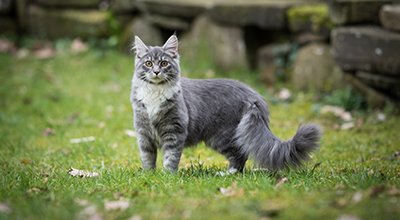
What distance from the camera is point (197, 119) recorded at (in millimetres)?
5816

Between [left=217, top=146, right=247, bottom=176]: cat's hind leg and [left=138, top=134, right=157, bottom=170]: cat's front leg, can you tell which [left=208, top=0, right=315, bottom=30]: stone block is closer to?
[left=217, top=146, right=247, bottom=176]: cat's hind leg

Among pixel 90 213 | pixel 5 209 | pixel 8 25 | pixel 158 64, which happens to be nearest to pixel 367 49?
pixel 158 64

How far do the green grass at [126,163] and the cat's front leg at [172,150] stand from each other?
0.52 ft

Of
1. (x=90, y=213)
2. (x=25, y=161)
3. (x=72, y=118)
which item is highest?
(x=90, y=213)

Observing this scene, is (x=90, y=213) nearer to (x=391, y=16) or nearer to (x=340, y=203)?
(x=340, y=203)

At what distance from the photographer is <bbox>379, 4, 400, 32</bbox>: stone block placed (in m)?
7.54

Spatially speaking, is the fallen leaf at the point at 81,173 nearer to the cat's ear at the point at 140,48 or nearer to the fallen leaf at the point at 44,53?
the cat's ear at the point at 140,48

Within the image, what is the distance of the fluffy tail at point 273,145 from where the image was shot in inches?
209

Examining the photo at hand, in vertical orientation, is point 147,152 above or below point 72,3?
below

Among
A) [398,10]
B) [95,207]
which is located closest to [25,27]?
[398,10]

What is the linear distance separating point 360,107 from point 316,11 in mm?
1596

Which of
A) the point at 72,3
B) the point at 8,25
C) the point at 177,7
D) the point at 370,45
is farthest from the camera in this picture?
the point at 8,25

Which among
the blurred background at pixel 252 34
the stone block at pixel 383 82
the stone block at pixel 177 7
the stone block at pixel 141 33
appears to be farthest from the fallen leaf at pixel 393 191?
the stone block at pixel 141 33

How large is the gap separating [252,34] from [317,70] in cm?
152
